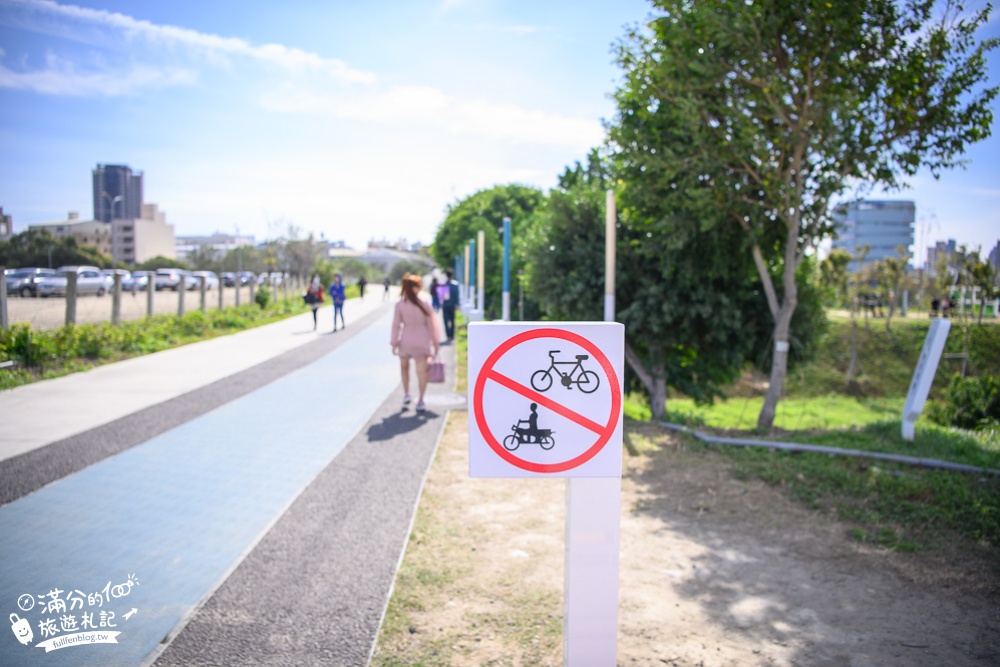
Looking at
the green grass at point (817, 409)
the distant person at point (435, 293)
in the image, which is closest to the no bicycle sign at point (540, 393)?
the green grass at point (817, 409)

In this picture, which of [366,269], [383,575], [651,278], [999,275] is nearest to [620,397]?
[383,575]

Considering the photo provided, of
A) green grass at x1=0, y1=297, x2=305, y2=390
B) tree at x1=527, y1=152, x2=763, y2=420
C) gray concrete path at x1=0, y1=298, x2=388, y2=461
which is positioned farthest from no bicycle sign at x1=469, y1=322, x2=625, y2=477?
green grass at x1=0, y1=297, x2=305, y2=390

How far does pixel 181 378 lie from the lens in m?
11.8

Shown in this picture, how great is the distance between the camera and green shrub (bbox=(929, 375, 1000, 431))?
1432cm

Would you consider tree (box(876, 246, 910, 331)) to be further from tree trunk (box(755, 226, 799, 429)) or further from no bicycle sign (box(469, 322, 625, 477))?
no bicycle sign (box(469, 322, 625, 477))

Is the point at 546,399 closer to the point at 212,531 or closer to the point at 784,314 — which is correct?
the point at 212,531

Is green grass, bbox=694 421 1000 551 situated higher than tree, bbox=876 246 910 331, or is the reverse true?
tree, bbox=876 246 910 331

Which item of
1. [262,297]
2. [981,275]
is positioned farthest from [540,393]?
[262,297]

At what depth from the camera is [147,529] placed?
5012 mm

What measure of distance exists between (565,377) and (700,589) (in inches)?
97.0

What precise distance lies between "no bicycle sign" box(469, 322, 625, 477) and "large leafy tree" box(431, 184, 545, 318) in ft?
88.5

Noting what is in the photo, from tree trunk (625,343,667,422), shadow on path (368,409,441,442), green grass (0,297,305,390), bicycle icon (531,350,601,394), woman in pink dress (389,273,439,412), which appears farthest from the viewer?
tree trunk (625,343,667,422)

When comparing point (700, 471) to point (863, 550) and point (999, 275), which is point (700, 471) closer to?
point (863, 550)

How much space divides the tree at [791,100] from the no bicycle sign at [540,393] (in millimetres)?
6742
